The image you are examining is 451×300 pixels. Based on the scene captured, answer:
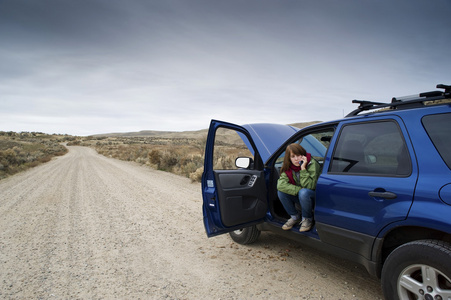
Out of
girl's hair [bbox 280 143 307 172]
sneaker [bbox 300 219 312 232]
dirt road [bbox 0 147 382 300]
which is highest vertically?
girl's hair [bbox 280 143 307 172]

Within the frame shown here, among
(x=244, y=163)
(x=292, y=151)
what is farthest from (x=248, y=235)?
(x=292, y=151)

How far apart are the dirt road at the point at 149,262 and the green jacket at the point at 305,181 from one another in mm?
1077

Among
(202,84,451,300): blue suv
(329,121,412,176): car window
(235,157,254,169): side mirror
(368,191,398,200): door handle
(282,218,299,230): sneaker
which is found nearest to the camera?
(202,84,451,300): blue suv

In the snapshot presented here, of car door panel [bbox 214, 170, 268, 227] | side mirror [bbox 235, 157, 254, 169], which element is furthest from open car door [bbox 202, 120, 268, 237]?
side mirror [bbox 235, 157, 254, 169]

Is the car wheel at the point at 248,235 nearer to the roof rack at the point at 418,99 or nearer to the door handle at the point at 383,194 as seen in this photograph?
the door handle at the point at 383,194

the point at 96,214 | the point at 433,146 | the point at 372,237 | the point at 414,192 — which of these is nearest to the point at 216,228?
the point at 372,237

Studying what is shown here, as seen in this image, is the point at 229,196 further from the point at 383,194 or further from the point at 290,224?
the point at 383,194

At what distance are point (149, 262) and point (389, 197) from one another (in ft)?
10.5

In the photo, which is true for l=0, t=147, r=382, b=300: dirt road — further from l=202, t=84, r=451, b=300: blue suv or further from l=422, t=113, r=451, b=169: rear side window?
l=422, t=113, r=451, b=169: rear side window

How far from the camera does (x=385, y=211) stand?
240 centimetres

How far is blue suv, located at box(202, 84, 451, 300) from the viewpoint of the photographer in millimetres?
2098

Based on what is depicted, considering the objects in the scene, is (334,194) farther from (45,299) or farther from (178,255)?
(45,299)

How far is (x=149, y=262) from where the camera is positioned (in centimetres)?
395

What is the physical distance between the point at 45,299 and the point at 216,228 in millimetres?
2087
